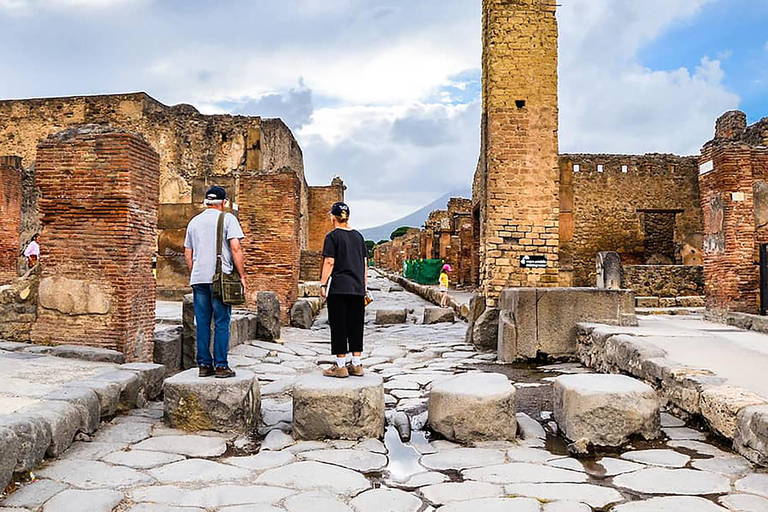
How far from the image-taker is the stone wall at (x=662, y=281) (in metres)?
17.7

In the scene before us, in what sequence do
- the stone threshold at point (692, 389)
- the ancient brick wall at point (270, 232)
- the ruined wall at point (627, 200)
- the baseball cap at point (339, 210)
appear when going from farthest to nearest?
the ruined wall at point (627, 200) → the ancient brick wall at point (270, 232) → the baseball cap at point (339, 210) → the stone threshold at point (692, 389)

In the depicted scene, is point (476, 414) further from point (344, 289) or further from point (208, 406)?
point (208, 406)

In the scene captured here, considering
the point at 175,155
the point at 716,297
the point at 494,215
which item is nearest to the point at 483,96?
the point at 494,215

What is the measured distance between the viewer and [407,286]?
27.0 metres

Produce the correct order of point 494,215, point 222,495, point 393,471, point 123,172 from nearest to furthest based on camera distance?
1. point 222,495
2. point 393,471
3. point 123,172
4. point 494,215

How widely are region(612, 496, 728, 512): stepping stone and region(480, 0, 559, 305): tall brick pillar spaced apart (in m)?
8.10

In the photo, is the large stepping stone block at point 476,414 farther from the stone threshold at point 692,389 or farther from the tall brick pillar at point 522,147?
the tall brick pillar at point 522,147

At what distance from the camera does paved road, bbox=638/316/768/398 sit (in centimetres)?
461

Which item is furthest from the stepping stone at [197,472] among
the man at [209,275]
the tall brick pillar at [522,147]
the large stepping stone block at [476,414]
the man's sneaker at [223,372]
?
the tall brick pillar at [522,147]

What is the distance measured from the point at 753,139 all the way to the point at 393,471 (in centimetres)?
2195

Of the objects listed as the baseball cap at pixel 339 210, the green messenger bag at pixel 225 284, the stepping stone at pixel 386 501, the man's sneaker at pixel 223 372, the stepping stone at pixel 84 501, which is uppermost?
the baseball cap at pixel 339 210

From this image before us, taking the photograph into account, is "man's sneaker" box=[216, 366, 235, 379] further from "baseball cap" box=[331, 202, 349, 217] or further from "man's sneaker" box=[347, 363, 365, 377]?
"baseball cap" box=[331, 202, 349, 217]

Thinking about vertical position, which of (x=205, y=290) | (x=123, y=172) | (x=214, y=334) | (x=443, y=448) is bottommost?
(x=443, y=448)

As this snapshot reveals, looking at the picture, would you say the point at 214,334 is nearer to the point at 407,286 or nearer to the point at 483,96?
the point at 483,96
